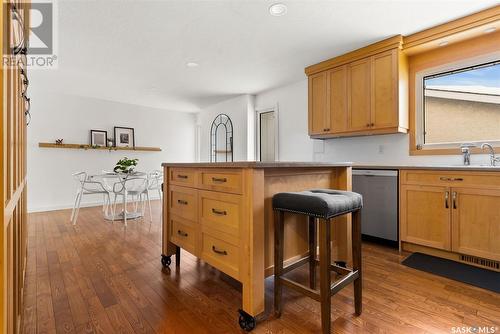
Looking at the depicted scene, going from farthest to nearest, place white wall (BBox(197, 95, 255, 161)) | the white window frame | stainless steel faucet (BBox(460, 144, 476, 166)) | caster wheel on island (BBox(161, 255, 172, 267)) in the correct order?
white wall (BBox(197, 95, 255, 161)) → the white window frame → stainless steel faucet (BBox(460, 144, 476, 166)) → caster wheel on island (BBox(161, 255, 172, 267))

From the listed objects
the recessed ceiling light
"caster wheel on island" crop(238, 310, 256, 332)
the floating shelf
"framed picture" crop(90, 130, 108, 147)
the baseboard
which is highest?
the recessed ceiling light

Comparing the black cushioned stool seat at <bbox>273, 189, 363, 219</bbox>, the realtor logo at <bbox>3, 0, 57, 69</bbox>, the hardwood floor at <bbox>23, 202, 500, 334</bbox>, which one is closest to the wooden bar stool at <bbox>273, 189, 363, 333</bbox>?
the black cushioned stool seat at <bbox>273, 189, 363, 219</bbox>

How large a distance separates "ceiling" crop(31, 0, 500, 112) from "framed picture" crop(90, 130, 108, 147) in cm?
124

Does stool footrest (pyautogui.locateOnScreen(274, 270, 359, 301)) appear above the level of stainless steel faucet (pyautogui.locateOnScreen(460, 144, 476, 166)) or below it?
below

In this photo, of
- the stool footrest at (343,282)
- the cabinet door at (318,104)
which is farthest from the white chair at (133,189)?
the stool footrest at (343,282)

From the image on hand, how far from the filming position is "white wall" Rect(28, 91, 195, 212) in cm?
490

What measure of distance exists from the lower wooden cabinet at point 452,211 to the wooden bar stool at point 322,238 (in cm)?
138

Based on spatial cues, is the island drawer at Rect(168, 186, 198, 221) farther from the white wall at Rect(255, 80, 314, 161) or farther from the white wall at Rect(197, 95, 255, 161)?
the white wall at Rect(197, 95, 255, 161)

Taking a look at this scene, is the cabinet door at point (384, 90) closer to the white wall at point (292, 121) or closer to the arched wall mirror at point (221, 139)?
the white wall at point (292, 121)

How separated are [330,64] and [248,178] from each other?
2.84m

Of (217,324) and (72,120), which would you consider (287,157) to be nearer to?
(217,324)

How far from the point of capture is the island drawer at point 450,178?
6.97 feet

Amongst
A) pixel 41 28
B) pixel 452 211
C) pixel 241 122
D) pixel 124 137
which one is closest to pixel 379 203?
pixel 452 211

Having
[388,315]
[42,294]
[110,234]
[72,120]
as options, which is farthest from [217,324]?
[72,120]
